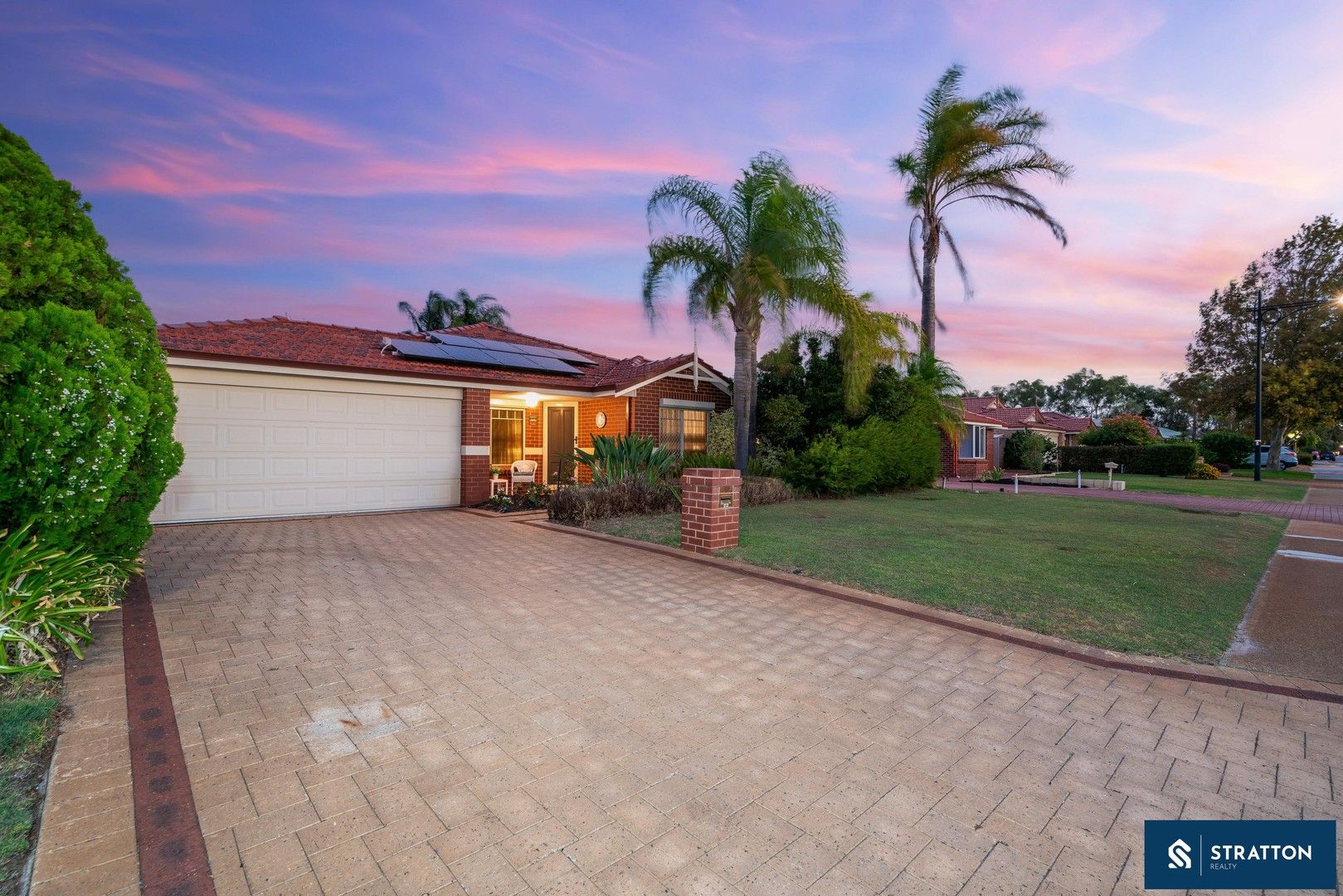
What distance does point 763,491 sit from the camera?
42.0 ft

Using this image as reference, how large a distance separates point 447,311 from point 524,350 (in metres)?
17.1

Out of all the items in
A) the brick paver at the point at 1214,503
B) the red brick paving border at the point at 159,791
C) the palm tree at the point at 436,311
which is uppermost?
the palm tree at the point at 436,311

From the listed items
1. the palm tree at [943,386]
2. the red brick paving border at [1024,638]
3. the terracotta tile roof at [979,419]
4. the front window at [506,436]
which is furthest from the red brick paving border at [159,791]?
the terracotta tile roof at [979,419]

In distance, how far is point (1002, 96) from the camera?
17.1 metres

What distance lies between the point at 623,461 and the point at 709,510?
4.02 meters

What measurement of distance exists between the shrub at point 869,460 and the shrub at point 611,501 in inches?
177

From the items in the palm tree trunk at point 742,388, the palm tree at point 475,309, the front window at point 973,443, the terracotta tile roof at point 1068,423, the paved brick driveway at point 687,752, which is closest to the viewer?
the paved brick driveway at point 687,752

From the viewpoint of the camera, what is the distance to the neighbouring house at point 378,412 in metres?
10.1

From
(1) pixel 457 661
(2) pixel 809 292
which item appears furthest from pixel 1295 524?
(1) pixel 457 661

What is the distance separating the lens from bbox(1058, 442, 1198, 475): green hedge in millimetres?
27094

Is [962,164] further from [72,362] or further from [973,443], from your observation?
[72,362]

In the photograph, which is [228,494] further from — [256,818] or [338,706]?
[256,818]

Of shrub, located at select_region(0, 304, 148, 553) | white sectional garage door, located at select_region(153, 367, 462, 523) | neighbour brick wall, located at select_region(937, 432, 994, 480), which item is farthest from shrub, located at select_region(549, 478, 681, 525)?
neighbour brick wall, located at select_region(937, 432, 994, 480)

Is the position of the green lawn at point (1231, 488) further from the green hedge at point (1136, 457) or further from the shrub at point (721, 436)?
the shrub at point (721, 436)
